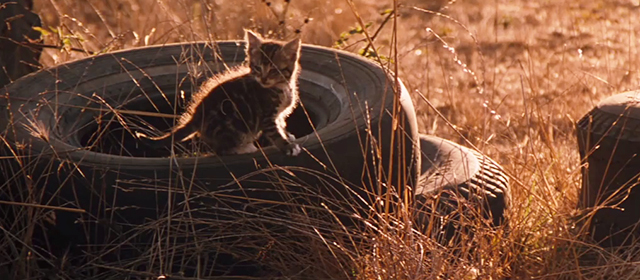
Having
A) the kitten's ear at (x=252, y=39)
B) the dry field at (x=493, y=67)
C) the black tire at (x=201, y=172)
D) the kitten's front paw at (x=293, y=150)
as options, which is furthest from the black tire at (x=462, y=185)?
the kitten's ear at (x=252, y=39)

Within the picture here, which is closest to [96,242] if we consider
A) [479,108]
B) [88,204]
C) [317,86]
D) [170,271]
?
[88,204]

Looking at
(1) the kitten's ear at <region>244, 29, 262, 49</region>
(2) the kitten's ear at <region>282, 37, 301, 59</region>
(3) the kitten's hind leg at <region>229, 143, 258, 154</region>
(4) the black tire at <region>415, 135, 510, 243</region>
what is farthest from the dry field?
(3) the kitten's hind leg at <region>229, 143, 258, 154</region>

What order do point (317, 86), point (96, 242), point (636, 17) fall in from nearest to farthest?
point (96, 242) < point (317, 86) < point (636, 17)

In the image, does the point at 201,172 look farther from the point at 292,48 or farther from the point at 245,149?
the point at 292,48

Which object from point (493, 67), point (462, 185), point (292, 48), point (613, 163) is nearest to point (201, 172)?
point (292, 48)

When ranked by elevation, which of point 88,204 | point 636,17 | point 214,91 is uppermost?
point 214,91

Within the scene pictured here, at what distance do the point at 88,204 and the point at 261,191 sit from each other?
2.50 ft

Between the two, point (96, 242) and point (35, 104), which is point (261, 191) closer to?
point (96, 242)

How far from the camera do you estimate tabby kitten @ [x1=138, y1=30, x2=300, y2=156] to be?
167 inches

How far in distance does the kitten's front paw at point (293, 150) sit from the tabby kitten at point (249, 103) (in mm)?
167

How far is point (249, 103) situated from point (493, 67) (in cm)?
432

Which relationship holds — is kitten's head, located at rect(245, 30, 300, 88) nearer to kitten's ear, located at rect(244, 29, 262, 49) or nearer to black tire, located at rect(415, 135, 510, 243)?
kitten's ear, located at rect(244, 29, 262, 49)

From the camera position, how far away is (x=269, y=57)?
4.38 m

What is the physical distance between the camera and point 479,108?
22.5 feet
